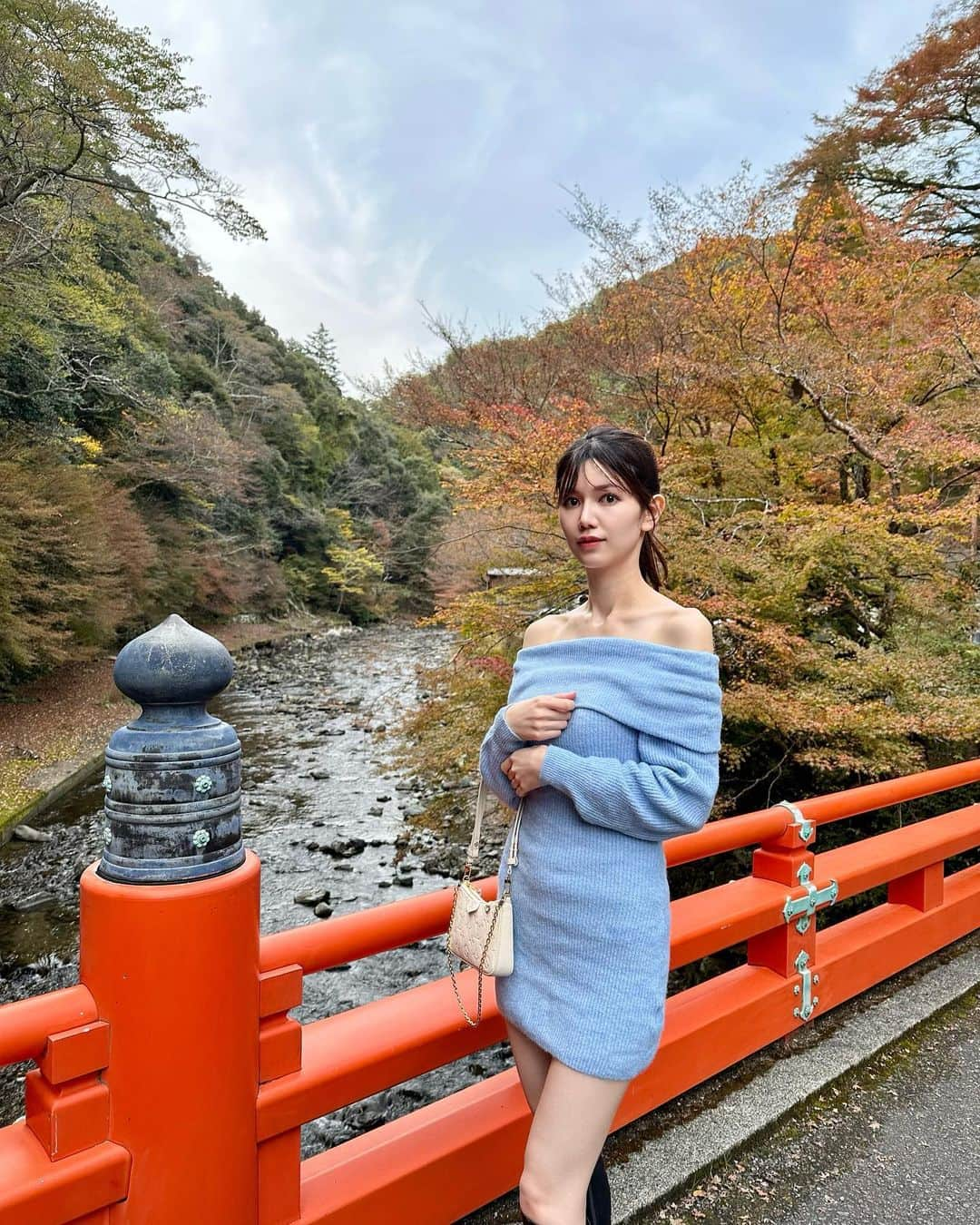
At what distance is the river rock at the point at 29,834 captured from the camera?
718cm

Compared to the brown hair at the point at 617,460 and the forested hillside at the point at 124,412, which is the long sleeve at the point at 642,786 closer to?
the brown hair at the point at 617,460

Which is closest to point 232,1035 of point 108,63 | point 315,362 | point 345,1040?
point 345,1040

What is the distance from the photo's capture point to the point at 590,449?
3.96ft

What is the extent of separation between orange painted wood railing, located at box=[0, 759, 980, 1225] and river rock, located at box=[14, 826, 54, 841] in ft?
24.1

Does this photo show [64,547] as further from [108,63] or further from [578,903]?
[578,903]

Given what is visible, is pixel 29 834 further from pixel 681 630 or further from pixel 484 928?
pixel 681 630

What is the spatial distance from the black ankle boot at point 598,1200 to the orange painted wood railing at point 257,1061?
0.31 metres

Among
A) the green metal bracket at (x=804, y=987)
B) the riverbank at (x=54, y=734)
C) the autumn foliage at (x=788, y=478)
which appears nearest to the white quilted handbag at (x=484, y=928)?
the green metal bracket at (x=804, y=987)

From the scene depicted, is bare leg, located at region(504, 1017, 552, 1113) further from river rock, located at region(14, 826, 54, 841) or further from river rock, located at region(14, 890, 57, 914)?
river rock, located at region(14, 826, 54, 841)

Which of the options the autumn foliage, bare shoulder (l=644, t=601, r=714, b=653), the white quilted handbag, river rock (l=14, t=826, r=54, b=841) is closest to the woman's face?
bare shoulder (l=644, t=601, r=714, b=653)

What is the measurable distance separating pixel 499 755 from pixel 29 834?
7.85 m

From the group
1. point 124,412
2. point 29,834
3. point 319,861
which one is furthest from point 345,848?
point 124,412

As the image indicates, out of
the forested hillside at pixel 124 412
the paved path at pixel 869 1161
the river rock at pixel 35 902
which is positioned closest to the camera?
the paved path at pixel 869 1161

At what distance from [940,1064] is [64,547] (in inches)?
518
